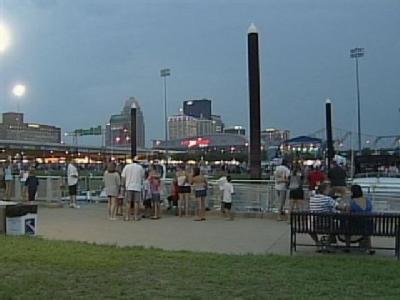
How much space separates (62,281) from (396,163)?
55.0 metres

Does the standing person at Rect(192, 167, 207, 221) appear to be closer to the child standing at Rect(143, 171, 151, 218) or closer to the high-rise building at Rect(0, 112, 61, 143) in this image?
the child standing at Rect(143, 171, 151, 218)

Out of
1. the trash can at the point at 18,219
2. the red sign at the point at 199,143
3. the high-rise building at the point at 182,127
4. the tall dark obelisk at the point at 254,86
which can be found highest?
the high-rise building at the point at 182,127

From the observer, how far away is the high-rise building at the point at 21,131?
115494 millimetres

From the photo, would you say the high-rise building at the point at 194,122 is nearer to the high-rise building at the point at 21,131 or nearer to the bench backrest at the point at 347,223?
the high-rise building at the point at 21,131

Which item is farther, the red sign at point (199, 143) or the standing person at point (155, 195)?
the red sign at point (199, 143)

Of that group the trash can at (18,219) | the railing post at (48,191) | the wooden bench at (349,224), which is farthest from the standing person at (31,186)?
the wooden bench at (349,224)

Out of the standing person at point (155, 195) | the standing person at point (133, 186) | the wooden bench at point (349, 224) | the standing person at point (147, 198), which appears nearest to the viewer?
the wooden bench at point (349, 224)

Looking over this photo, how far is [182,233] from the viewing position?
14.1 m

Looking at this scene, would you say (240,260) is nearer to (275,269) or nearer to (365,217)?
(275,269)

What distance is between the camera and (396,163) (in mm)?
58719

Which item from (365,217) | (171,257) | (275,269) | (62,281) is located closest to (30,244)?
(171,257)

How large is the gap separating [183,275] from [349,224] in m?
3.73

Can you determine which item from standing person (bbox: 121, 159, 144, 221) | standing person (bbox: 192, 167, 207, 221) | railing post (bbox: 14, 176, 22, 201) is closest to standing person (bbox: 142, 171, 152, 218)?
standing person (bbox: 121, 159, 144, 221)

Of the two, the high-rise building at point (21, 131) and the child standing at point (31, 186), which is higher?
the high-rise building at point (21, 131)
